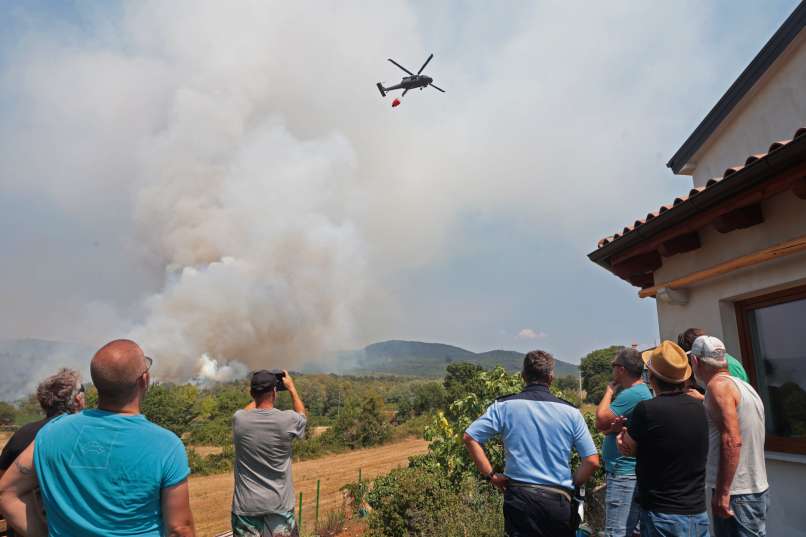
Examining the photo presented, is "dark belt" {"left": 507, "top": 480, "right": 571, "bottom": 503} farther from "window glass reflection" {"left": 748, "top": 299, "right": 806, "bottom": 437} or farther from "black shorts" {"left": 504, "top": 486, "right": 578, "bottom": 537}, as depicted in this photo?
"window glass reflection" {"left": 748, "top": 299, "right": 806, "bottom": 437}

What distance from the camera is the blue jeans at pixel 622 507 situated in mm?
3211

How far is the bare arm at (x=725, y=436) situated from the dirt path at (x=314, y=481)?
846cm

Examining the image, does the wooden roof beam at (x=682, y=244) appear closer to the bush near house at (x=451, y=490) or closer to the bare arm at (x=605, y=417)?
the bare arm at (x=605, y=417)

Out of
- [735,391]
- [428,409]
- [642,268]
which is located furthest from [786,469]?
[428,409]

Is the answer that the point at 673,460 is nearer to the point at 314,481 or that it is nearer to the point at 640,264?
the point at 640,264

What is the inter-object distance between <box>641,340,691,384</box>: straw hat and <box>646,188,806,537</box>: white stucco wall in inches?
56.4

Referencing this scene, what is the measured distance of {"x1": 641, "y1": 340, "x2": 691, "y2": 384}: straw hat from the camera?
2.57 m

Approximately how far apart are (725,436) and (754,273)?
170cm

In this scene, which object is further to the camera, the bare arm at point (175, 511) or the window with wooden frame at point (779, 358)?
the window with wooden frame at point (779, 358)

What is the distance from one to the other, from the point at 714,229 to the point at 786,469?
5.91 feet

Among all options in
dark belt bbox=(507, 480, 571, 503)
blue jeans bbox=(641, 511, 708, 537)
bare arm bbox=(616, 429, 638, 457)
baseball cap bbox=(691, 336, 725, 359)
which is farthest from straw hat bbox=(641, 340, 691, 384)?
dark belt bbox=(507, 480, 571, 503)

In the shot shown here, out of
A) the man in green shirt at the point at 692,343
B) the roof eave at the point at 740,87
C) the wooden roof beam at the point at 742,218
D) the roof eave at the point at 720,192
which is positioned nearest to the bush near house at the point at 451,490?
the man in green shirt at the point at 692,343

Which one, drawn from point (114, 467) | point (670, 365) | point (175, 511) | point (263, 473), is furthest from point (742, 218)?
point (114, 467)

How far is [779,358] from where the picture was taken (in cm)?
375
